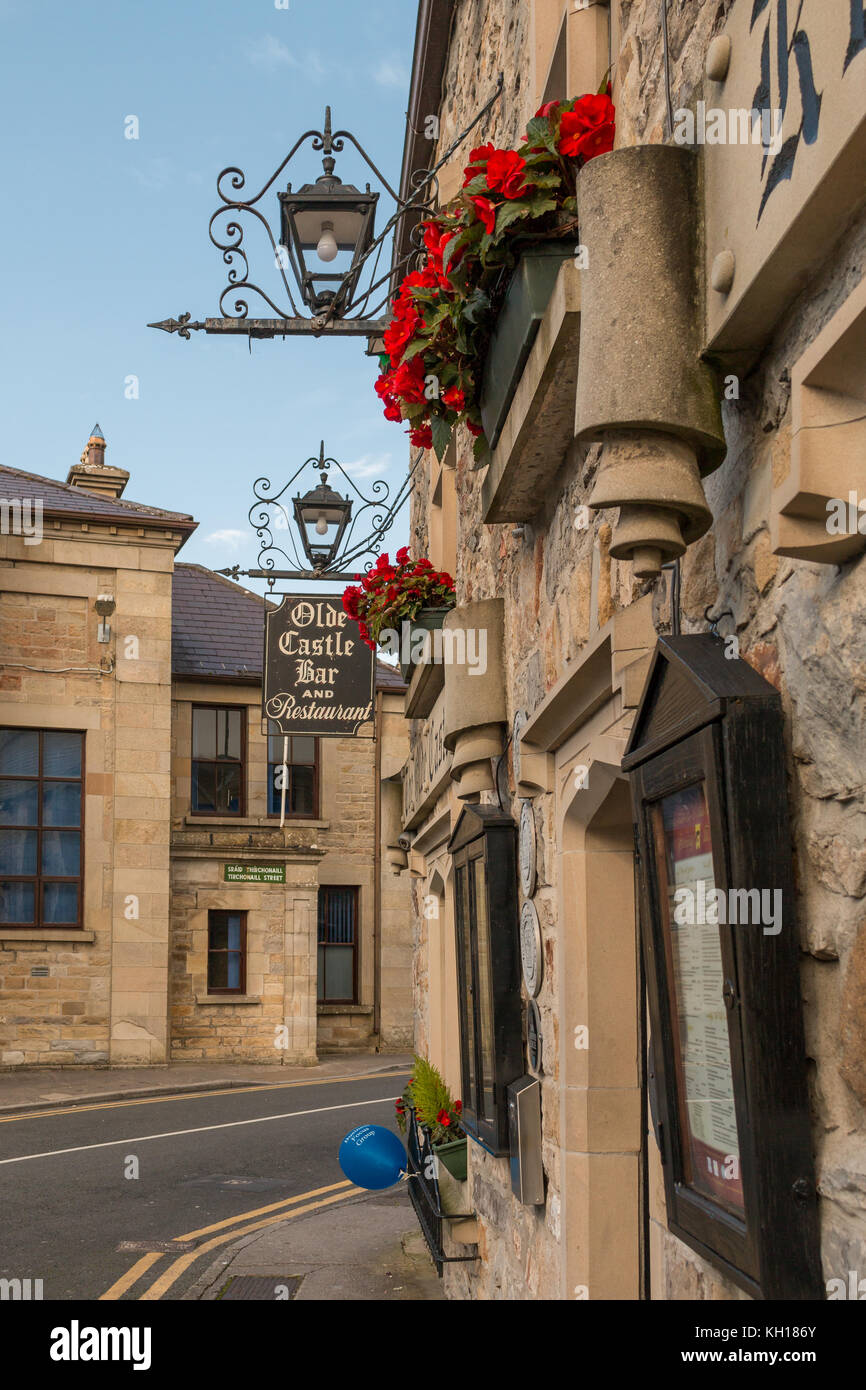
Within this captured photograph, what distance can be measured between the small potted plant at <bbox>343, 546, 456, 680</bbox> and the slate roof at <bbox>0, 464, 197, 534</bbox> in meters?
14.6

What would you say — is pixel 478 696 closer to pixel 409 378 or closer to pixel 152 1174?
pixel 409 378

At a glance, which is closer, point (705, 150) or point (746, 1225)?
point (746, 1225)

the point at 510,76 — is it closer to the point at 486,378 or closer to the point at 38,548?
the point at 486,378

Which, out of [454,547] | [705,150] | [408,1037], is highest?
[454,547]

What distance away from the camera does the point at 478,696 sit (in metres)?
5.45

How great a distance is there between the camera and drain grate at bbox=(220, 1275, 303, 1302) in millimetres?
7957

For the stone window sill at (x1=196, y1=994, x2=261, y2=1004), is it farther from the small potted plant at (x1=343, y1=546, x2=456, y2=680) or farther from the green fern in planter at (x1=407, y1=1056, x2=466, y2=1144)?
the small potted plant at (x1=343, y1=546, x2=456, y2=680)

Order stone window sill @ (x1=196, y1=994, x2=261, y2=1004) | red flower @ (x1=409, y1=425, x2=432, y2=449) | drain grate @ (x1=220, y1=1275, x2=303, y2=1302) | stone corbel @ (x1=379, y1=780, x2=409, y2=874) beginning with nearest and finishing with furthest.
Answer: red flower @ (x1=409, y1=425, x2=432, y2=449) → drain grate @ (x1=220, y1=1275, x2=303, y2=1302) → stone corbel @ (x1=379, y1=780, x2=409, y2=874) → stone window sill @ (x1=196, y1=994, x2=261, y2=1004)

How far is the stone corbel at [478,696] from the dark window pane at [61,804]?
17424 mm

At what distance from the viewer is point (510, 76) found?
5.41 m

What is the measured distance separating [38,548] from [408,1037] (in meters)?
11.2

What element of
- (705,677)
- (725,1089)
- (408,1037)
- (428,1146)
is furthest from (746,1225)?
(408,1037)

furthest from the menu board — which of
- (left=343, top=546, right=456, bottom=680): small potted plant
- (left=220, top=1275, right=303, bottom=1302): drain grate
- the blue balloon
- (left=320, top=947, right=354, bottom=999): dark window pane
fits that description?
(left=320, top=947, right=354, bottom=999): dark window pane

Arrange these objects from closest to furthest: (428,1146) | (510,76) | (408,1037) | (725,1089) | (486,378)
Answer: (725,1089) < (486,378) < (510,76) < (428,1146) < (408,1037)
